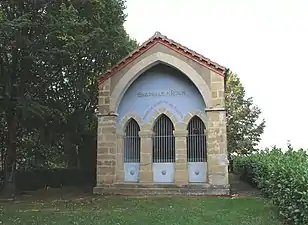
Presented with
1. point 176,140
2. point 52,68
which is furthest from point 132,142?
point 52,68

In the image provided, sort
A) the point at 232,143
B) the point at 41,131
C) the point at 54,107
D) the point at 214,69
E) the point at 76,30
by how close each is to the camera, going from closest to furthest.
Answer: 1. the point at 76,30
2. the point at 214,69
3. the point at 54,107
4. the point at 41,131
5. the point at 232,143

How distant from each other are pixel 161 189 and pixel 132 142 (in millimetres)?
2887

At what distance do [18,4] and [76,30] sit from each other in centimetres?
281

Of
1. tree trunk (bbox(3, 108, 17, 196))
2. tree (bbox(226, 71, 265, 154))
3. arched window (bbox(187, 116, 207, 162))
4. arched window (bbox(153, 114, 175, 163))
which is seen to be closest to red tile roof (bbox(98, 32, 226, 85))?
arched window (bbox(187, 116, 207, 162))

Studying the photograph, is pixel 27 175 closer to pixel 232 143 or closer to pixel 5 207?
pixel 5 207

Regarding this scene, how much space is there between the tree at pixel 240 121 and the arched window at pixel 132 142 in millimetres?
25946

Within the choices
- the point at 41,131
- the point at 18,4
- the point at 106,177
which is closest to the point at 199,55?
the point at 106,177

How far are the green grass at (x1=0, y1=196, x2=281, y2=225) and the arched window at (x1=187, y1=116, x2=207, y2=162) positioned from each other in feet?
10.2

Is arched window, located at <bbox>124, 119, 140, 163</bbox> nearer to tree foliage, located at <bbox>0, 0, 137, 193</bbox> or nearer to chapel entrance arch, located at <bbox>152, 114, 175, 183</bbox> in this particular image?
chapel entrance arch, located at <bbox>152, 114, 175, 183</bbox>

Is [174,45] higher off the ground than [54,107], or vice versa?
[174,45]

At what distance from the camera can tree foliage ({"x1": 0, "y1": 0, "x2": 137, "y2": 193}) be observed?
655 inches

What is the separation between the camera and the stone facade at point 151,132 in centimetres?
1750

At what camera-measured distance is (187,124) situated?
1859cm

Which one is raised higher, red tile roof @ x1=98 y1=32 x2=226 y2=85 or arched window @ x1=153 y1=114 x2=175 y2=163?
red tile roof @ x1=98 y1=32 x2=226 y2=85
